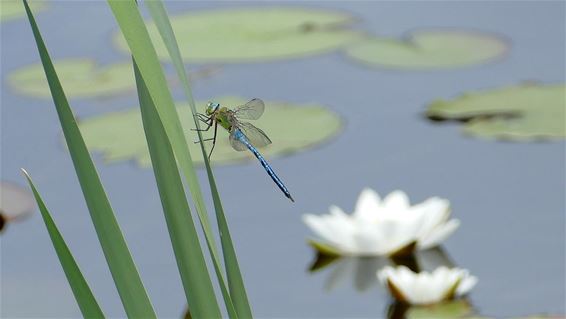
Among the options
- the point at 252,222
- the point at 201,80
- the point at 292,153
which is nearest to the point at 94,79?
the point at 201,80

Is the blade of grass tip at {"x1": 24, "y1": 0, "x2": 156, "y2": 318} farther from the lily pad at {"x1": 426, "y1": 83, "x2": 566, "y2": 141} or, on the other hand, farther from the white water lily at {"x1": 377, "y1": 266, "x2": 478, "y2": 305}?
the lily pad at {"x1": 426, "y1": 83, "x2": 566, "y2": 141}

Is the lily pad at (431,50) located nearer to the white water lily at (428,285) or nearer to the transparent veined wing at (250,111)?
the white water lily at (428,285)

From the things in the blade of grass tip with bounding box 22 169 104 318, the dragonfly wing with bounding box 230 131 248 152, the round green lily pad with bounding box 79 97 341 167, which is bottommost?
the round green lily pad with bounding box 79 97 341 167

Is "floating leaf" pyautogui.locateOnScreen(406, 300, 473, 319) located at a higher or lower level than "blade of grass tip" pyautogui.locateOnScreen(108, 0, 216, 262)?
lower

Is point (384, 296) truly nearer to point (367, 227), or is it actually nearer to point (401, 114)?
point (367, 227)

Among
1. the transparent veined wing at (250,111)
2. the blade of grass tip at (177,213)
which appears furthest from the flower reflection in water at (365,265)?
the blade of grass tip at (177,213)

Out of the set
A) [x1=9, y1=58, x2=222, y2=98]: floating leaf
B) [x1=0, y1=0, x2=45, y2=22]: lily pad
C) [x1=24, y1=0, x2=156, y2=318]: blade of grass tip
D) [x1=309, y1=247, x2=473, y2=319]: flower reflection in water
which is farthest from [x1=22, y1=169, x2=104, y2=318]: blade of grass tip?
[x1=0, y1=0, x2=45, y2=22]: lily pad

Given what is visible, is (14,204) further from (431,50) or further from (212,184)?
(212,184)
